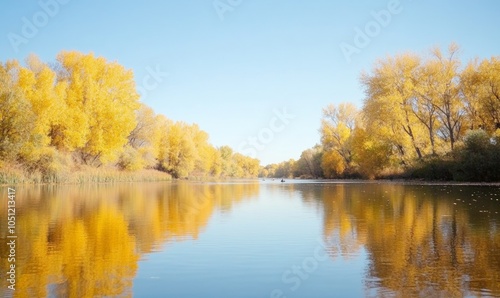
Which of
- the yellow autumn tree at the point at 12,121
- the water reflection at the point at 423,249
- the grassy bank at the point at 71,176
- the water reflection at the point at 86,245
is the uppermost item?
the yellow autumn tree at the point at 12,121

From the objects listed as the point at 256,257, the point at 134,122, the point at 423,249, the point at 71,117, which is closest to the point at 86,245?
the point at 256,257

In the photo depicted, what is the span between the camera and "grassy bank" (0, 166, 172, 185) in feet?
91.6

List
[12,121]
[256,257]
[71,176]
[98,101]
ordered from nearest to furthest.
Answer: [256,257], [12,121], [71,176], [98,101]

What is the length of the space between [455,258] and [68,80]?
4192 centimetres

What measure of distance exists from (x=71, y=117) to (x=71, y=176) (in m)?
6.06

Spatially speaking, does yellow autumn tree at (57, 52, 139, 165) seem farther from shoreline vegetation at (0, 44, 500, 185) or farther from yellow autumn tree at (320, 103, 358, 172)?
yellow autumn tree at (320, 103, 358, 172)

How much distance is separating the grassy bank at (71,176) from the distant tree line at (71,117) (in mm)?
460

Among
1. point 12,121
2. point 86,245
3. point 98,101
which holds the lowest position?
point 86,245

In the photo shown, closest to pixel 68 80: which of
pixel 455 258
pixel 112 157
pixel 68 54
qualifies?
pixel 68 54

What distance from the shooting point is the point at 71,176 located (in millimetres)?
34000

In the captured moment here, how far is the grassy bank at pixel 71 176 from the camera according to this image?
91.6 feet

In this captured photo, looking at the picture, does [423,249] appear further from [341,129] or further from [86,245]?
[341,129]

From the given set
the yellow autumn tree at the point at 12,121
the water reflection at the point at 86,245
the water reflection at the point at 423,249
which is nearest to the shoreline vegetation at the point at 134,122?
the yellow autumn tree at the point at 12,121

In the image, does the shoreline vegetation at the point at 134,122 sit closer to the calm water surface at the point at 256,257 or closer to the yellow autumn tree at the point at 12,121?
the yellow autumn tree at the point at 12,121
